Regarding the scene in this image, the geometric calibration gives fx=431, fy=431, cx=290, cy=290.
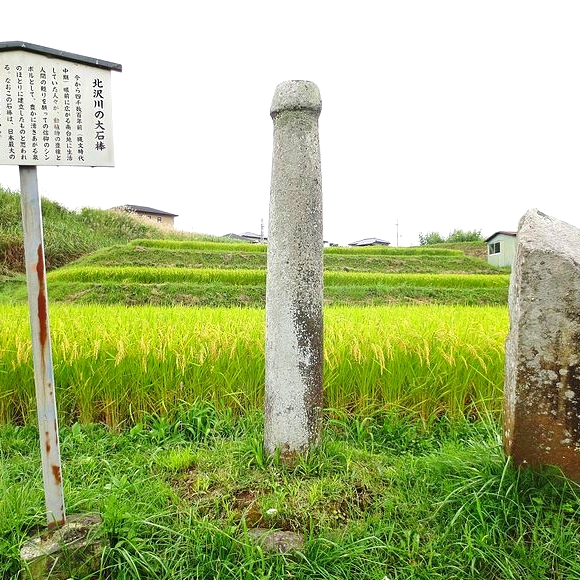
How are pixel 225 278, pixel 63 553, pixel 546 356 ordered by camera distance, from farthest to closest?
pixel 225 278 → pixel 546 356 → pixel 63 553

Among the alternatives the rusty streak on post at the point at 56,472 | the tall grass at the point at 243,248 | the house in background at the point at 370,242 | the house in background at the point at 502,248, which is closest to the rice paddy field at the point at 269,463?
the rusty streak on post at the point at 56,472

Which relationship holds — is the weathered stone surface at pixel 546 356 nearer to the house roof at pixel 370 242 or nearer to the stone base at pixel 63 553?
the stone base at pixel 63 553

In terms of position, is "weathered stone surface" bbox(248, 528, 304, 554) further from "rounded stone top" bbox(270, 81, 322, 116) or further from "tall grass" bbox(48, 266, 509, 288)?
"tall grass" bbox(48, 266, 509, 288)

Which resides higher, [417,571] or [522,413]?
[522,413]

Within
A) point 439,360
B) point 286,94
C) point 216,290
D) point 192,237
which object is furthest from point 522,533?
point 192,237

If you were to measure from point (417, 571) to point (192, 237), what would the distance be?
26.0 m

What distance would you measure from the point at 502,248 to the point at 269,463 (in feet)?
78.4

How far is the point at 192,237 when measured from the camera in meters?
26.6

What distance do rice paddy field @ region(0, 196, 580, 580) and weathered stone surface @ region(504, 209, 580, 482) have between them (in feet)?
0.47

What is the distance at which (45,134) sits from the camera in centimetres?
192

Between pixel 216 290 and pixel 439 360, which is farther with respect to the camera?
pixel 216 290

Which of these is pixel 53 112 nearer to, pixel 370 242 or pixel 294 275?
pixel 294 275

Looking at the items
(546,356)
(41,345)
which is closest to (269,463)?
(41,345)

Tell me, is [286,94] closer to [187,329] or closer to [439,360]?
[439,360]
